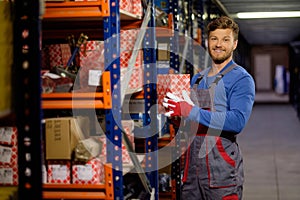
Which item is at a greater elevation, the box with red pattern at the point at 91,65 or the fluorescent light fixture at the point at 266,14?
the fluorescent light fixture at the point at 266,14

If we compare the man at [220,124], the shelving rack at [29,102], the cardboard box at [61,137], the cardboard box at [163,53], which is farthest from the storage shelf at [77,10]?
the cardboard box at [163,53]

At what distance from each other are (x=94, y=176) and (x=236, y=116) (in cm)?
96

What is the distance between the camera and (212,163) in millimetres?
3531

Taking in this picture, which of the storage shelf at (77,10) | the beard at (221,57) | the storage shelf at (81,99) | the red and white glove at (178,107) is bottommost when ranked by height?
the red and white glove at (178,107)

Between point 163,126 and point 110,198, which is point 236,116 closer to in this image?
point 110,198

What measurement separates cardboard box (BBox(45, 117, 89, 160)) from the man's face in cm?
105

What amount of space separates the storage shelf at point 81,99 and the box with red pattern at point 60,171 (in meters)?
0.32

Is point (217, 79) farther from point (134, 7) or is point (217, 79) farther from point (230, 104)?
point (134, 7)

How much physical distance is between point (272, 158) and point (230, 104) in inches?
258

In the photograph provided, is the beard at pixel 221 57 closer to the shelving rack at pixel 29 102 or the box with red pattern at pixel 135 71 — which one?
the box with red pattern at pixel 135 71

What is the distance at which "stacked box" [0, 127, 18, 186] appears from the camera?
9.27 feet

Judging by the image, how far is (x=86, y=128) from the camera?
10.2ft

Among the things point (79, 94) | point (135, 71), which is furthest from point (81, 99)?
point (135, 71)

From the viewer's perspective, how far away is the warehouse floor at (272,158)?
7.16 metres
